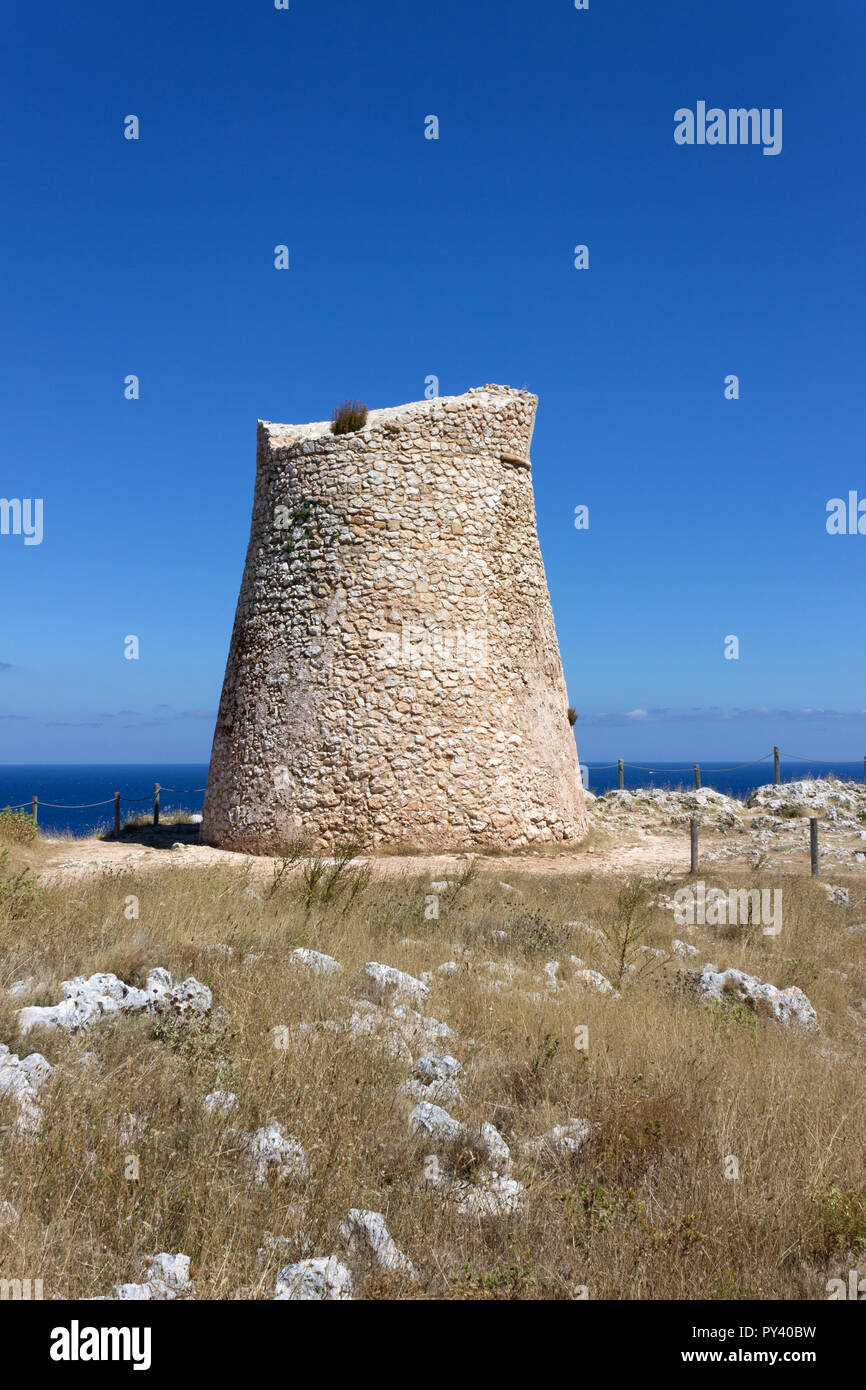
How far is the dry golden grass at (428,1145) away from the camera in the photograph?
296 centimetres

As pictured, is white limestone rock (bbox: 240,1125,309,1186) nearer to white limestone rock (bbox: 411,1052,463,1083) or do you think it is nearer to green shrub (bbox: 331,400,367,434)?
white limestone rock (bbox: 411,1052,463,1083)

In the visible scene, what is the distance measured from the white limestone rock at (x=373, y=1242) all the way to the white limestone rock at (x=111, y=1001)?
1959mm

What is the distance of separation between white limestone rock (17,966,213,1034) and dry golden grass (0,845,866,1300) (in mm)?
124

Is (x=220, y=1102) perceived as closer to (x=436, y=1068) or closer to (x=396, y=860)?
(x=436, y=1068)

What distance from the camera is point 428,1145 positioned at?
376 cm

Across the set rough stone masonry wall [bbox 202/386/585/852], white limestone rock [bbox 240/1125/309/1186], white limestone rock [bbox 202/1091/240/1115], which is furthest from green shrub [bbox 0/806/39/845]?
white limestone rock [bbox 240/1125/309/1186]

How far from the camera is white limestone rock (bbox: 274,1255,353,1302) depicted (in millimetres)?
2738

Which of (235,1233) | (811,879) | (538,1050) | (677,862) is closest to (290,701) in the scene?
(677,862)

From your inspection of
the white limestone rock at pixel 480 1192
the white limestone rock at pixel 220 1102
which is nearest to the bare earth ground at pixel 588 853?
the white limestone rock at pixel 220 1102

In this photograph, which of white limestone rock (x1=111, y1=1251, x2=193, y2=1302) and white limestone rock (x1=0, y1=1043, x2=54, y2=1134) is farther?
white limestone rock (x1=0, y1=1043, x2=54, y2=1134)

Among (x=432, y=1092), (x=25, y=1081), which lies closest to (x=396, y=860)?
(x=432, y=1092)

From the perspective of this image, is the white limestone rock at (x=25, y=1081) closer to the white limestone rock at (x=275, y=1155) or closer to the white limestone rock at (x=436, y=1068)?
the white limestone rock at (x=275, y=1155)
